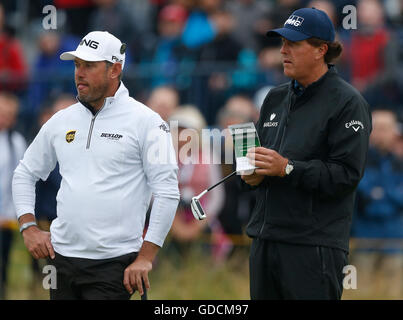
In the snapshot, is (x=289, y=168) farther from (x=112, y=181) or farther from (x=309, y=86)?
(x=112, y=181)

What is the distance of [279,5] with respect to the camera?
12070 mm

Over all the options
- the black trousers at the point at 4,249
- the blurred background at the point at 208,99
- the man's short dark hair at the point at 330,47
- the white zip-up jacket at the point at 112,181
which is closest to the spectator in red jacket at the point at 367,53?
the blurred background at the point at 208,99

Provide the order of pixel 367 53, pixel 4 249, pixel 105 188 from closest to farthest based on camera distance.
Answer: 1. pixel 105 188
2. pixel 4 249
3. pixel 367 53

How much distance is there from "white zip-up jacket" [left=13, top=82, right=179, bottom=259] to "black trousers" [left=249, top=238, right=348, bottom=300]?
718 millimetres

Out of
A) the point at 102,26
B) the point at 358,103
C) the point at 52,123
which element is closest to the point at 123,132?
the point at 52,123

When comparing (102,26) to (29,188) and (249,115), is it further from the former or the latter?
(29,188)

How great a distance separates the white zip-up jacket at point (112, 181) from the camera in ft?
19.2

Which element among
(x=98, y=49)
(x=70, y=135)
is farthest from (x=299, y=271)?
(x=98, y=49)

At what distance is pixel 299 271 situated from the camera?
5766 mm

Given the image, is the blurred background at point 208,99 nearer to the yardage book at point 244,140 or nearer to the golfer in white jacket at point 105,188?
the golfer in white jacket at point 105,188

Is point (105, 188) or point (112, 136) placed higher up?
Result: point (112, 136)

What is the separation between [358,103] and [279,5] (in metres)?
6.54

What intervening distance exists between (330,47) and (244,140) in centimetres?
92

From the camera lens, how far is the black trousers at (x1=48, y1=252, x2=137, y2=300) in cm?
586
